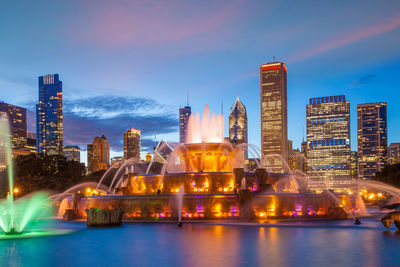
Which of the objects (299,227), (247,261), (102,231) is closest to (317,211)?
(299,227)

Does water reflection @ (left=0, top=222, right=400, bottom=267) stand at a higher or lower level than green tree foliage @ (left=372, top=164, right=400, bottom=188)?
higher

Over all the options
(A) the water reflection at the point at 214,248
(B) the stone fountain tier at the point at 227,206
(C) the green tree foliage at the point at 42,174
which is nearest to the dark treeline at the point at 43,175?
(C) the green tree foliage at the point at 42,174

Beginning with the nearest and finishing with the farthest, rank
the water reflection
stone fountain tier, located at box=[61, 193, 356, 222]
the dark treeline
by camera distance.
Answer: the water reflection
stone fountain tier, located at box=[61, 193, 356, 222]
the dark treeline

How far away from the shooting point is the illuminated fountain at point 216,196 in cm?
3038

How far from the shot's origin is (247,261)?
46.0 ft

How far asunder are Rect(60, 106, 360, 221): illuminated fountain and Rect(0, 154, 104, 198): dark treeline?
3550 centimetres

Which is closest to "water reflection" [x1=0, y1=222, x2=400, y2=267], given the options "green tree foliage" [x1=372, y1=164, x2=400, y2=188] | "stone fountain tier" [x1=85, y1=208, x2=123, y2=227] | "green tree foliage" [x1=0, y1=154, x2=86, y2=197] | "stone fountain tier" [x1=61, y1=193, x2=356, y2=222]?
"stone fountain tier" [x1=85, y1=208, x2=123, y2=227]

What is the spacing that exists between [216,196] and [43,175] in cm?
6089

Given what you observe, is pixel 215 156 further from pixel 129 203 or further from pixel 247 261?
pixel 247 261

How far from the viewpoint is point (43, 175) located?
83000 millimetres

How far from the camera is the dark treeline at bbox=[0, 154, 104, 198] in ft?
238

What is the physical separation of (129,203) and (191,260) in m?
17.6

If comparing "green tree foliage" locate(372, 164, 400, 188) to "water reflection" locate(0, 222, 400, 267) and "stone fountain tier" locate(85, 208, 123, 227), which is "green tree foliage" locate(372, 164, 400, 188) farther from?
"stone fountain tier" locate(85, 208, 123, 227)

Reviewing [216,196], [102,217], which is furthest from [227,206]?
[102,217]
